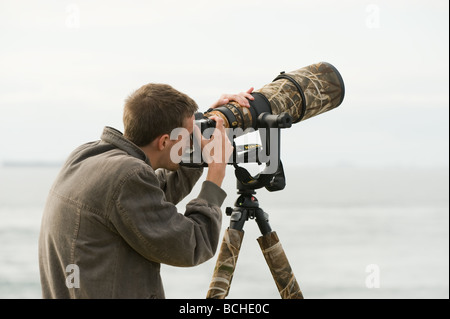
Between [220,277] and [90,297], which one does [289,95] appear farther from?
[90,297]

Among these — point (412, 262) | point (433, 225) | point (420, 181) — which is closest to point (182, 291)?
point (412, 262)

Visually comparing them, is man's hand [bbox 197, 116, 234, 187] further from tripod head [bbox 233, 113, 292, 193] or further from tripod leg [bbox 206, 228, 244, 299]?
tripod leg [bbox 206, 228, 244, 299]

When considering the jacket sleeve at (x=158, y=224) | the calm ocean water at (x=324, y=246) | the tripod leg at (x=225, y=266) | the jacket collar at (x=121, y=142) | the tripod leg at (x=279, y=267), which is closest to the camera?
the jacket sleeve at (x=158, y=224)

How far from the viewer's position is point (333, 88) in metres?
2.60

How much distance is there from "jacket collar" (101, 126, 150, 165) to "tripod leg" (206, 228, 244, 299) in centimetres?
42

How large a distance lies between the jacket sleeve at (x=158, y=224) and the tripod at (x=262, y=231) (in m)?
0.22

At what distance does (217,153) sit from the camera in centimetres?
202

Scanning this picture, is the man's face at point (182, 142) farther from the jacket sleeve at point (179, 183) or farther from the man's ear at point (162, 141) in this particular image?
the jacket sleeve at point (179, 183)

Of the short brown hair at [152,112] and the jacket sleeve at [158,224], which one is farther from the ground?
the short brown hair at [152,112]

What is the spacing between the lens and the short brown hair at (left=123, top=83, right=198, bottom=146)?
1.97 meters

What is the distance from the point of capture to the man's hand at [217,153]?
1998 millimetres

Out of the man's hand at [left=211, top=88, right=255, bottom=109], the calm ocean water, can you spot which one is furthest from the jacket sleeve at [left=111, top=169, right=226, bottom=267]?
the calm ocean water

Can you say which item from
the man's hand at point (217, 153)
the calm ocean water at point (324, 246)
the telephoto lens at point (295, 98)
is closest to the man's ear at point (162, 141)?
the man's hand at point (217, 153)

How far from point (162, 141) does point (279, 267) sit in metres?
0.61
